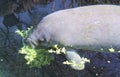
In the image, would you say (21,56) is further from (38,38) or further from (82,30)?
(82,30)

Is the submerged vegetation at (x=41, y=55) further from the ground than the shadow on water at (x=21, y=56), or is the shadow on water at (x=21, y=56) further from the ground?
the submerged vegetation at (x=41, y=55)

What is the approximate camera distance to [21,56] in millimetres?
3453

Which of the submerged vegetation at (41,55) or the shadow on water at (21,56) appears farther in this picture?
the shadow on water at (21,56)

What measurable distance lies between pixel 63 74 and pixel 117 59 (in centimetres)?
57

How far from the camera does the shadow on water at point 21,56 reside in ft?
10.7

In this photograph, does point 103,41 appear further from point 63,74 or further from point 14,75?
point 14,75

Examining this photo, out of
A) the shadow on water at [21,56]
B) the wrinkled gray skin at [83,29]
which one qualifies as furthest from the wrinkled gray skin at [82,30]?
the shadow on water at [21,56]

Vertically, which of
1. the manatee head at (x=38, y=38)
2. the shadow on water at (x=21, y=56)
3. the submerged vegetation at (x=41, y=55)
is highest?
the manatee head at (x=38, y=38)

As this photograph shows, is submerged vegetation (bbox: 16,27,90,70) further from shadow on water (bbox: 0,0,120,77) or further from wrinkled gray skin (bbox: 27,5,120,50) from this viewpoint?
shadow on water (bbox: 0,0,120,77)

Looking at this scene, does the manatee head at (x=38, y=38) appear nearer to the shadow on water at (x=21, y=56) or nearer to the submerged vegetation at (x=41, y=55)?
the submerged vegetation at (x=41, y=55)

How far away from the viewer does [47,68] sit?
3285 mm

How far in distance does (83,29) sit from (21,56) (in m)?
0.92

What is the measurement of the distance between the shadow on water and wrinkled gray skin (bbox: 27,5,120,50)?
48 centimetres

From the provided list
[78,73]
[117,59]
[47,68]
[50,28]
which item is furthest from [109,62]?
[50,28]
